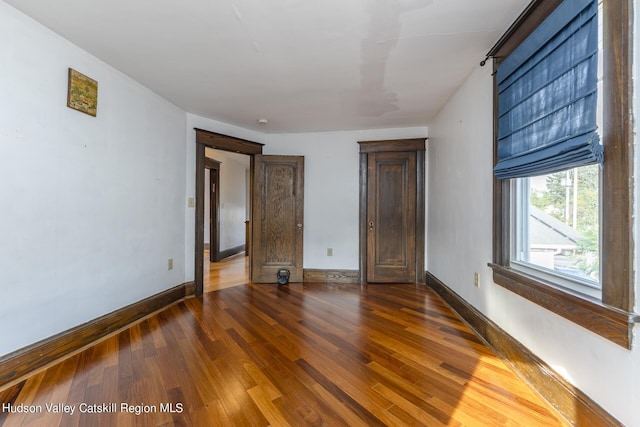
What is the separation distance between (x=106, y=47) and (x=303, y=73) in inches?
58.6

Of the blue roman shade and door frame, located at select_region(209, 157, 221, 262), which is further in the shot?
door frame, located at select_region(209, 157, 221, 262)

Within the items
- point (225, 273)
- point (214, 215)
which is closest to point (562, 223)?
point (225, 273)

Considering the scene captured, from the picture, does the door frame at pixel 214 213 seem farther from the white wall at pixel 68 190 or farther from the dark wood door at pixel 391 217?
the dark wood door at pixel 391 217

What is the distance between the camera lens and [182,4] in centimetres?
155

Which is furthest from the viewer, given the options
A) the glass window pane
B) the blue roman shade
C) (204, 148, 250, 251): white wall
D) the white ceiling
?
(204, 148, 250, 251): white wall

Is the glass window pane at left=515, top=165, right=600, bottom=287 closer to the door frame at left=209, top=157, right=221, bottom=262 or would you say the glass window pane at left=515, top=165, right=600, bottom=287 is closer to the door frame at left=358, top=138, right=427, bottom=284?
the door frame at left=358, top=138, right=427, bottom=284

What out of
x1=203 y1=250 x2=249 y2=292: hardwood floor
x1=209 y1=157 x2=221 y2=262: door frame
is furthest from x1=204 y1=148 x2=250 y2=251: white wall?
x1=203 y1=250 x2=249 y2=292: hardwood floor

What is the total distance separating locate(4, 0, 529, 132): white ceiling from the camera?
1585 mm

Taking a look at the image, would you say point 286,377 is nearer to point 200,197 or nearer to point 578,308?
point 578,308

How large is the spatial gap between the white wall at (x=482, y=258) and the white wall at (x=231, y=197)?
152 inches

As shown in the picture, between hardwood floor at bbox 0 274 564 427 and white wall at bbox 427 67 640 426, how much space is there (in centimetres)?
29

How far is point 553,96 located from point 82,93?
3.11 meters

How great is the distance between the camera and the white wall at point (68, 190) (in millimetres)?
1651

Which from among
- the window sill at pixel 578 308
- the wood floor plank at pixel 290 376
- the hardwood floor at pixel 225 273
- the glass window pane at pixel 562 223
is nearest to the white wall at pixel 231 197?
the hardwood floor at pixel 225 273
